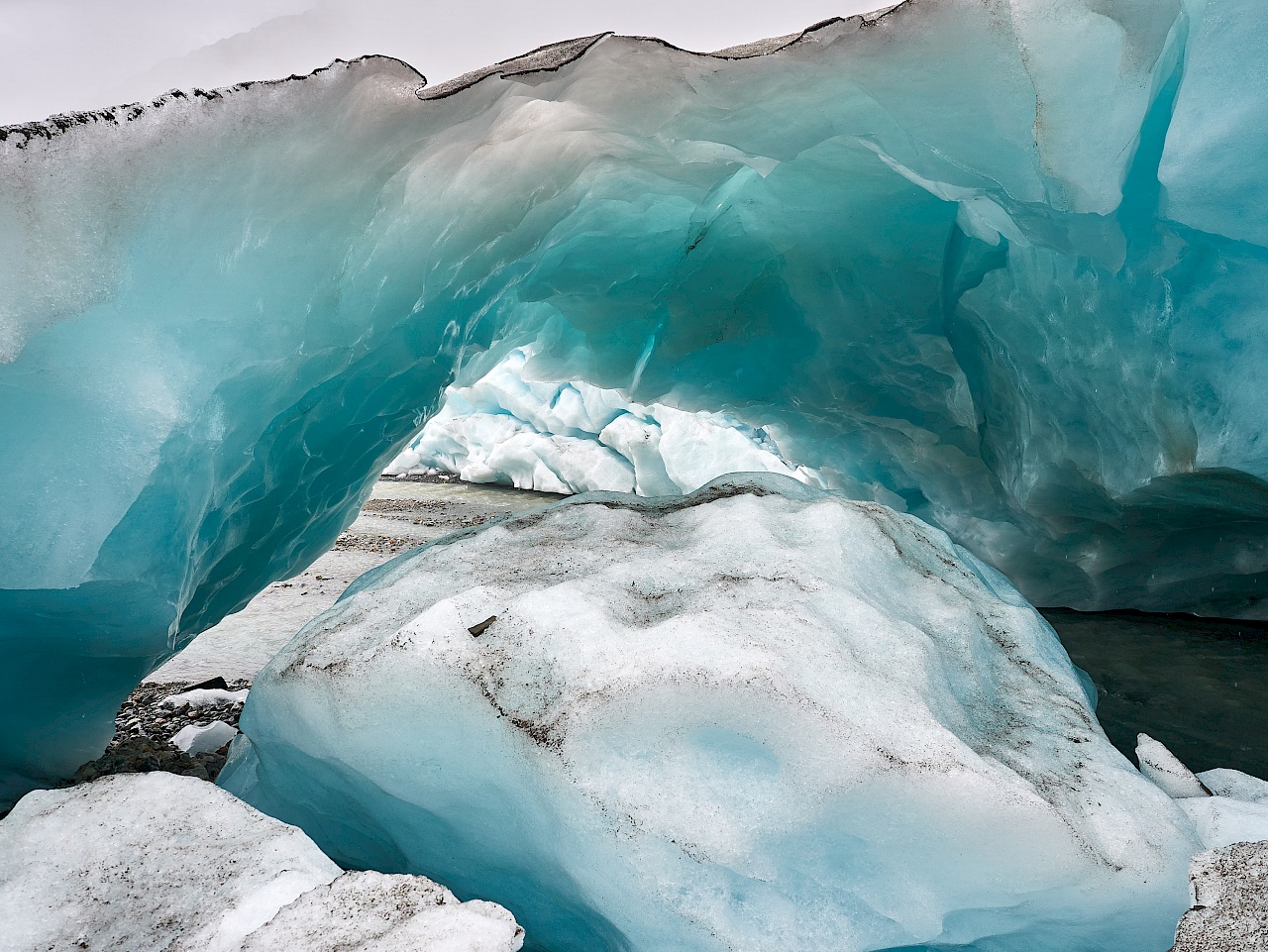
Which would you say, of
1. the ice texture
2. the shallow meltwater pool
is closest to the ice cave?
the shallow meltwater pool

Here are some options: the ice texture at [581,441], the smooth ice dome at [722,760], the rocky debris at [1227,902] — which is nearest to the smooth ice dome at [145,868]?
the smooth ice dome at [722,760]

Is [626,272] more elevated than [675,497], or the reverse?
[626,272]

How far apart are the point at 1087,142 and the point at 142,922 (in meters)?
4.22

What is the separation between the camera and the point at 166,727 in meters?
4.30

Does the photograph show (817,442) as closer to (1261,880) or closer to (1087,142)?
(1087,142)

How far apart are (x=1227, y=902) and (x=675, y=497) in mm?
2677

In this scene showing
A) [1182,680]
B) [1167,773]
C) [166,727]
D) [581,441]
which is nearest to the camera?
[1167,773]

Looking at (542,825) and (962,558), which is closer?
(542,825)

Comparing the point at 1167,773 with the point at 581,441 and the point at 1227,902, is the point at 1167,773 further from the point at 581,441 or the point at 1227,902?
the point at 581,441

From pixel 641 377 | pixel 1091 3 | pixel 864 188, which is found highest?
pixel 1091 3

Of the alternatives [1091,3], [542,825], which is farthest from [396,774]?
[1091,3]

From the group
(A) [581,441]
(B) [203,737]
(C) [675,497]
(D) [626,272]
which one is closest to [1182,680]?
(C) [675,497]

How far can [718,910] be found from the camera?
1.92 m

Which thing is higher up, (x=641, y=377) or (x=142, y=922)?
(x=641, y=377)
